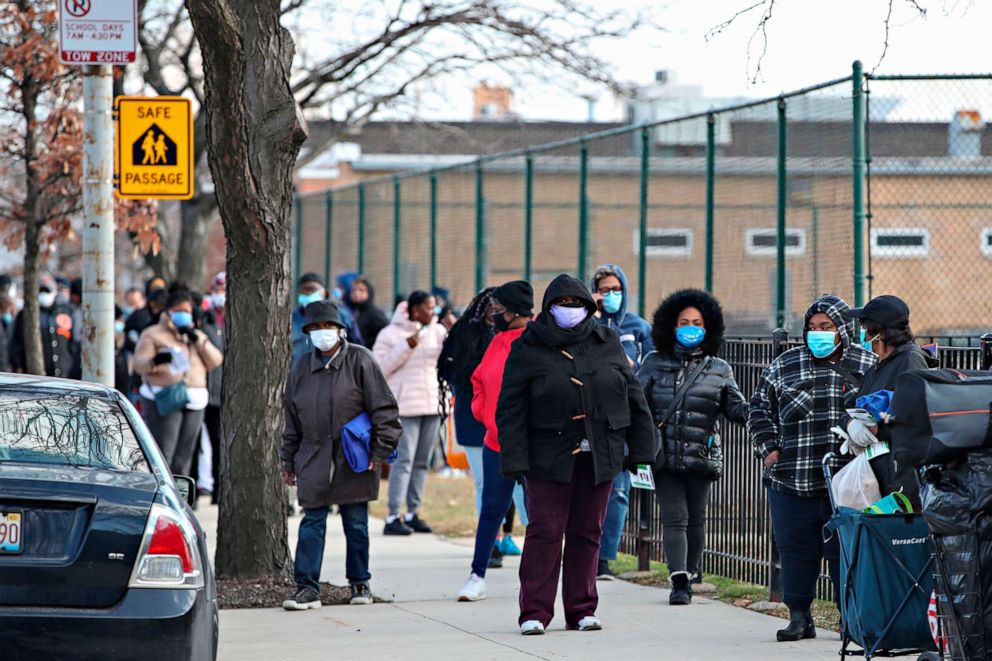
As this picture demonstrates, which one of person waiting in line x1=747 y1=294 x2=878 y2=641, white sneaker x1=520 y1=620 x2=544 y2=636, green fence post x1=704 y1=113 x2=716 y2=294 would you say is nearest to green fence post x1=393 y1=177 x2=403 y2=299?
green fence post x1=704 y1=113 x2=716 y2=294

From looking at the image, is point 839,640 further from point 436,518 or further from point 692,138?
point 692,138

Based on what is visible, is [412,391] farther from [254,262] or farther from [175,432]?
[254,262]

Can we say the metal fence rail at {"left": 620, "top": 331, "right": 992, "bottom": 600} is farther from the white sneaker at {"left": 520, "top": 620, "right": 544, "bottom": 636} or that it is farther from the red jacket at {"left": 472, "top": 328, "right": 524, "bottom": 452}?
the white sneaker at {"left": 520, "top": 620, "right": 544, "bottom": 636}

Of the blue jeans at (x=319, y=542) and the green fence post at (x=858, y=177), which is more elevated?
the green fence post at (x=858, y=177)

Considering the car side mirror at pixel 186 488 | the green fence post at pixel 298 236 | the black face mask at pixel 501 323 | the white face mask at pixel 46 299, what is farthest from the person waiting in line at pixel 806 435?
the green fence post at pixel 298 236

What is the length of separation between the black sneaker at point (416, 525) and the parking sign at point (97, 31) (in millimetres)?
5092

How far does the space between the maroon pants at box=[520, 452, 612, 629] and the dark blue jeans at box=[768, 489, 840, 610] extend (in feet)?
3.13

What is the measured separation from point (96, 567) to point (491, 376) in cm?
408

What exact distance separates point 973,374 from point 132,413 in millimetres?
3537

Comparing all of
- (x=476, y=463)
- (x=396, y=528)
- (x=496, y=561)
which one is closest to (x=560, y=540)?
(x=496, y=561)

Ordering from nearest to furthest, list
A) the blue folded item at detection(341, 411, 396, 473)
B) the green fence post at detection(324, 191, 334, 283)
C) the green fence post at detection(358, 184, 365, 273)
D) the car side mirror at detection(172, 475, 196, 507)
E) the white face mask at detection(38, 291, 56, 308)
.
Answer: the car side mirror at detection(172, 475, 196, 507)
the blue folded item at detection(341, 411, 396, 473)
the white face mask at detection(38, 291, 56, 308)
the green fence post at detection(358, 184, 365, 273)
the green fence post at detection(324, 191, 334, 283)

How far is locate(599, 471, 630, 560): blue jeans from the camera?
34.7 ft

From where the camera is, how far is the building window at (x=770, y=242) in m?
12.7

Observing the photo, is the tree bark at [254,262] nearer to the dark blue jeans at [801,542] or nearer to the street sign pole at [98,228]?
the street sign pole at [98,228]
